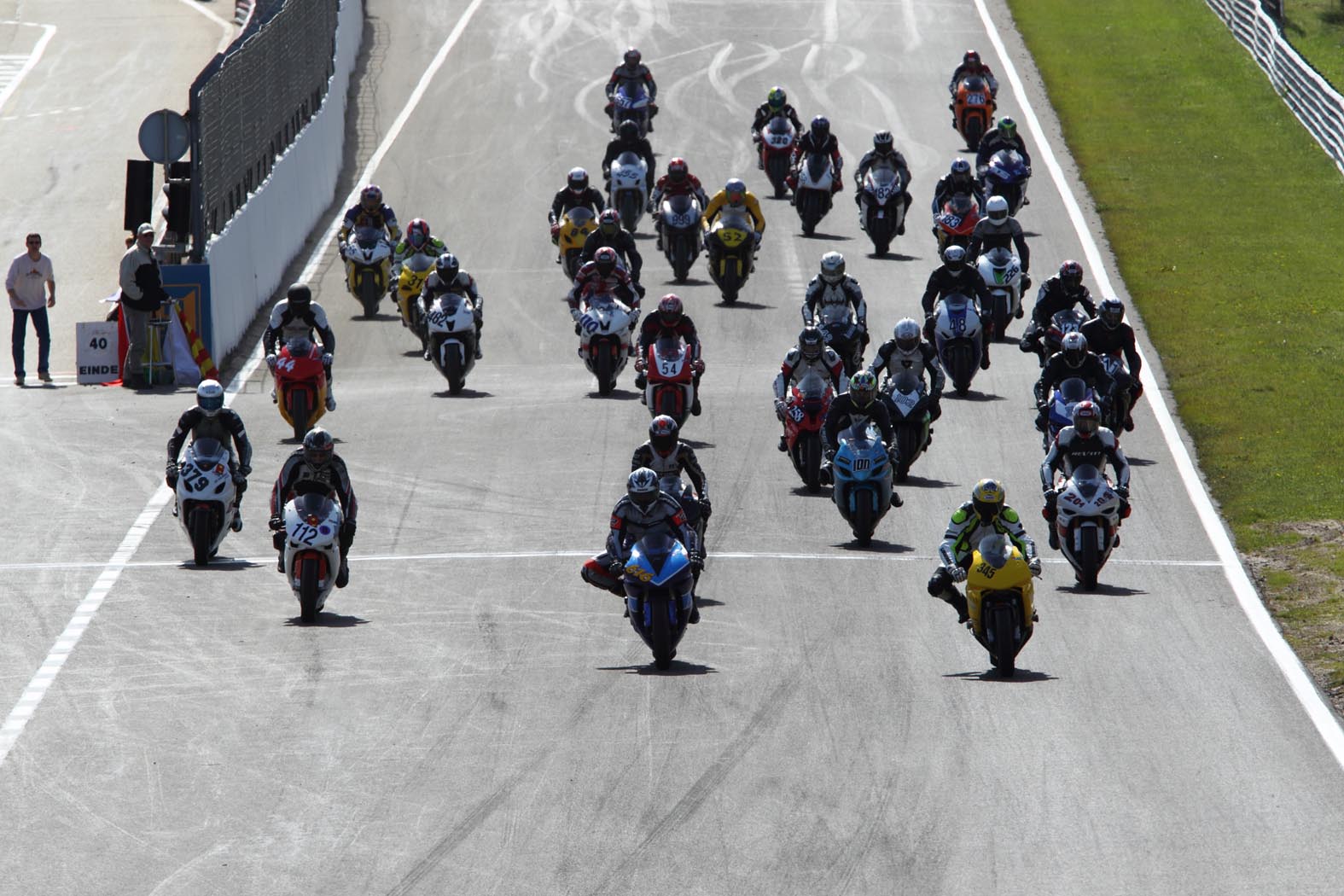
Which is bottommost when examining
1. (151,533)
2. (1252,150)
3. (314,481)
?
(151,533)

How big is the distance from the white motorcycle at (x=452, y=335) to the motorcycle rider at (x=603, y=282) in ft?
4.44

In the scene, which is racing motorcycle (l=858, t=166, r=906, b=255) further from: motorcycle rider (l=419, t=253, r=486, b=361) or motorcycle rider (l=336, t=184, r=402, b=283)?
motorcycle rider (l=419, t=253, r=486, b=361)

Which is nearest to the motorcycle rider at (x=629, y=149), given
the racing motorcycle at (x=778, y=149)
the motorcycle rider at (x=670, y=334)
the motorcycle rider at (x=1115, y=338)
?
the racing motorcycle at (x=778, y=149)

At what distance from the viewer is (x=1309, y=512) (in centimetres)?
2188

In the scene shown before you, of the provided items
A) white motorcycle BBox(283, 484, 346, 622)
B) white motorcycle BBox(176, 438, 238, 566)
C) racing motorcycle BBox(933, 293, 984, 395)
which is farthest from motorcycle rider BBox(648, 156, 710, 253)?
white motorcycle BBox(283, 484, 346, 622)

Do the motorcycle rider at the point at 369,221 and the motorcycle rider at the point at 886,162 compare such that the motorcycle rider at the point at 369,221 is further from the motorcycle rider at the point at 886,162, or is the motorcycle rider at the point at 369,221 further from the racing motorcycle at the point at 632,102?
the racing motorcycle at the point at 632,102

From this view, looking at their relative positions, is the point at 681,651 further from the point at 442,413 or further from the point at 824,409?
the point at 442,413

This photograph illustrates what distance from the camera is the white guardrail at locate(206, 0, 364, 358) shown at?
99.6ft

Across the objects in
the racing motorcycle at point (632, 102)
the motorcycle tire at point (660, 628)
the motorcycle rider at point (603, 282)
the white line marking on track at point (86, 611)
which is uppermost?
the racing motorcycle at point (632, 102)

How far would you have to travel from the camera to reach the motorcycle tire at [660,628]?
15.7m

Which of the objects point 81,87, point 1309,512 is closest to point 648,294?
point 1309,512

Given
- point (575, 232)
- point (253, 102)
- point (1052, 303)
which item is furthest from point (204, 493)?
point (253, 102)

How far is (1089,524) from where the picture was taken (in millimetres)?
18547

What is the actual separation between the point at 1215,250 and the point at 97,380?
61.5ft
